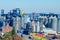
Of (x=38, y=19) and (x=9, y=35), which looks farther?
(x=38, y=19)

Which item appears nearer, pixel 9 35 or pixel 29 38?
pixel 9 35

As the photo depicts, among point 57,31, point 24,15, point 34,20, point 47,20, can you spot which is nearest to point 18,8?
point 24,15

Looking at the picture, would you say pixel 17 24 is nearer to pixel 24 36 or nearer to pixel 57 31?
pixel 24 36

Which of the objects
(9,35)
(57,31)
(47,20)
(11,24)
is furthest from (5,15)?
(57,31)

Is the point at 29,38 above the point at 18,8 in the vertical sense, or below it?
below

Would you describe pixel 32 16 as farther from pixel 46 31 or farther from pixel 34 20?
pixel 46 31

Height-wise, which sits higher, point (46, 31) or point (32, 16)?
point (32, 16)

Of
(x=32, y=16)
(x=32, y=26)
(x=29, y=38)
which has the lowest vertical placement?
(x=29, y=38)

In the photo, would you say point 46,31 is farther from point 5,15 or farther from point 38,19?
point 5,15
